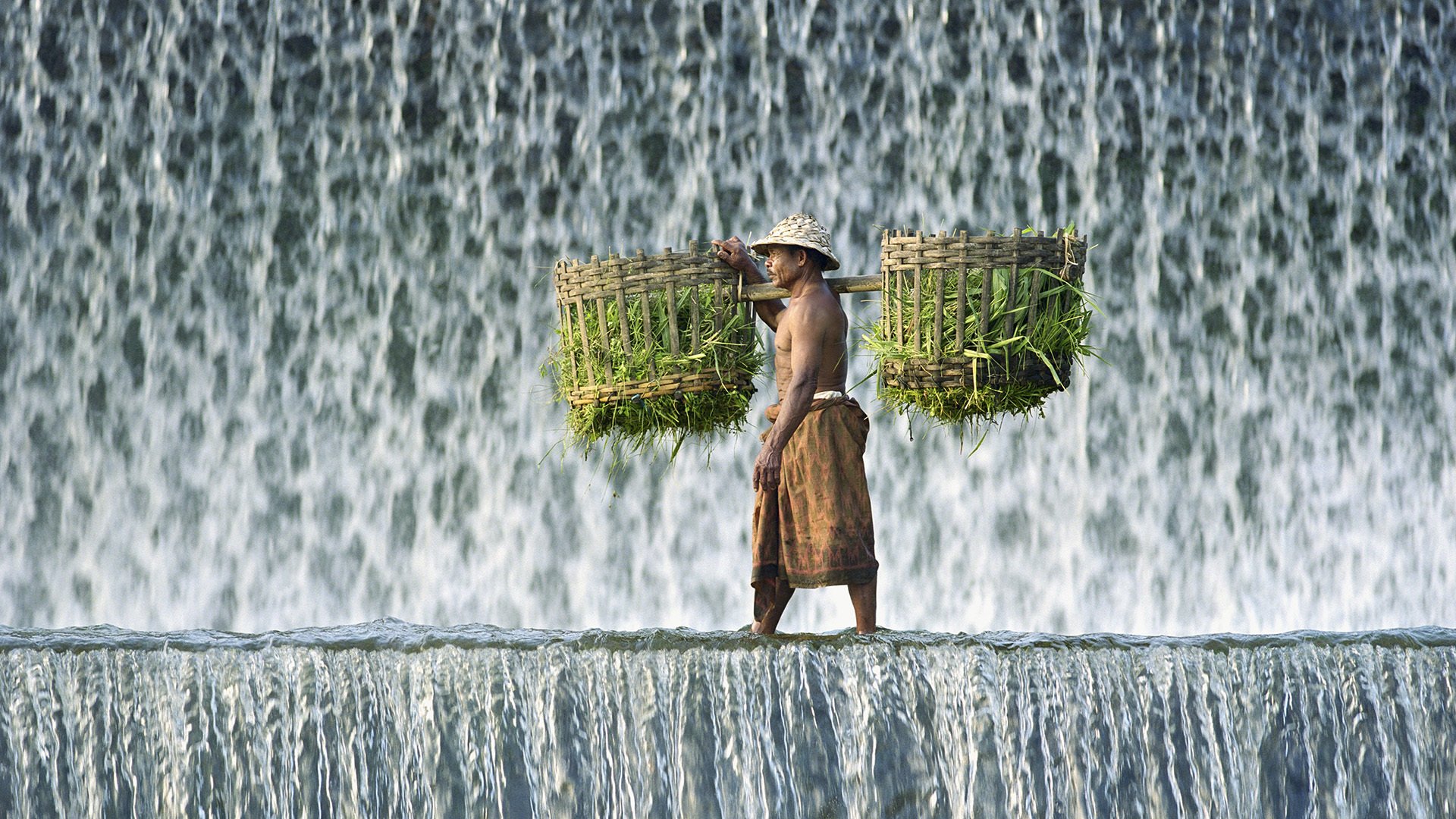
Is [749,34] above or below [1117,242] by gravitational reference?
above

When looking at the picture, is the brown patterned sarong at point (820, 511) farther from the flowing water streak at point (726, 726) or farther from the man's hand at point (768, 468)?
the flowing water streak at point (726, 726)

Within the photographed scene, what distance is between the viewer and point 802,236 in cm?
488

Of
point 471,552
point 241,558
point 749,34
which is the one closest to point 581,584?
point 471,552

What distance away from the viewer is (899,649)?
4566 mm

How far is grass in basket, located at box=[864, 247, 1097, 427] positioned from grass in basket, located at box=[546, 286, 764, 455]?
443mm

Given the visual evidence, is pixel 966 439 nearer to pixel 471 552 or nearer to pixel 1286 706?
pixel 471 552

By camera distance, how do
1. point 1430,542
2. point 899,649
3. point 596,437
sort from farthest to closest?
point 1430,542
point 596,437
point 899,649

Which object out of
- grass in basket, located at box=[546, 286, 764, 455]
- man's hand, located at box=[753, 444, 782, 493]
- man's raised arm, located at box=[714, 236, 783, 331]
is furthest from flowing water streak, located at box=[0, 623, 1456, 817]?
man's raised arm, located at box=[714, 236, 783, 331]

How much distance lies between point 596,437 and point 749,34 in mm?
5234

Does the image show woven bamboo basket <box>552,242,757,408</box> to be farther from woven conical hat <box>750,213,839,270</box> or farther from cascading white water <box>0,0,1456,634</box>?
cascading white water <box>0,0,1456,634</box>

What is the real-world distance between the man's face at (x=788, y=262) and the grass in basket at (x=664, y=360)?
0.19 metres

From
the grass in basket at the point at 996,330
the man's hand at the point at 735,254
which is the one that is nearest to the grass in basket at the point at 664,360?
the man's hand at the point at 735,254

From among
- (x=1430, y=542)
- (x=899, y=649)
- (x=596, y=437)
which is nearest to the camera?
(x=899, y=649)

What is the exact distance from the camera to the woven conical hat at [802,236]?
4875 millimetres
